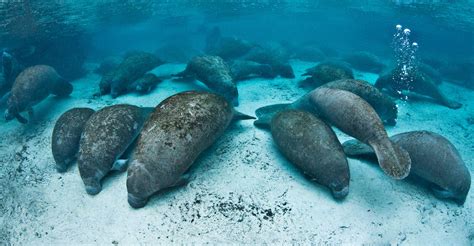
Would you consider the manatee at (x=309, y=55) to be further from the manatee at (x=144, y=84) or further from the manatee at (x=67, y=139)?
the manatee at (x=67, y=139)

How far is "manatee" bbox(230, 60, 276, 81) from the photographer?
1118cm

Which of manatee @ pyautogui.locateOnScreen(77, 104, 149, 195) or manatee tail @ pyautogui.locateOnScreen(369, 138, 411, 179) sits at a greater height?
manatee tail @ pyautogui.locateOnScreen(369, 138, 411, 179)

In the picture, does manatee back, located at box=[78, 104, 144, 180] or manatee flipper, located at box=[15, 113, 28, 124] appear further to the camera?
manatee flipper, located at box=[15, 113, 28, 124]

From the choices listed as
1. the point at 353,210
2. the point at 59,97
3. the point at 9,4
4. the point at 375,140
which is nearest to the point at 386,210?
the point at 353,210

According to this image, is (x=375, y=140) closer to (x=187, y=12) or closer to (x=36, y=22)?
(x=36, y=22)

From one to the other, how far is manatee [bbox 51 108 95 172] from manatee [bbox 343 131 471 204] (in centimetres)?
636

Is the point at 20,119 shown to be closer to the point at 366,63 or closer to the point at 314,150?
the point at 314,150

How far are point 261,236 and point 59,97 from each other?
885cm

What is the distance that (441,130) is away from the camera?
8383mm

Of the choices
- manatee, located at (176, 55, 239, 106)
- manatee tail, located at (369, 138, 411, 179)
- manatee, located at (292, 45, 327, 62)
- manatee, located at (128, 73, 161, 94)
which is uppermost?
manatee tail, located at (369, 138, 411, 179)

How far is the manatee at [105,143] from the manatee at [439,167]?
517 centimetres

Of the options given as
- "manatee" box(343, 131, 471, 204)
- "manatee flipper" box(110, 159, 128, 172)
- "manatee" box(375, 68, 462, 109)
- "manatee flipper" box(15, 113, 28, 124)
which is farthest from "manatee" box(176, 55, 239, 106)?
"manatee" box(375, 68, 462, 109)

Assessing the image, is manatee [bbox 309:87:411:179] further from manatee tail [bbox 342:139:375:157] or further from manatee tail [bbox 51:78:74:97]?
manatee tail [bbox 51:78:74:97]

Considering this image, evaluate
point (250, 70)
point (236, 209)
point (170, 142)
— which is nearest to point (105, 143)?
point (170, 142)
